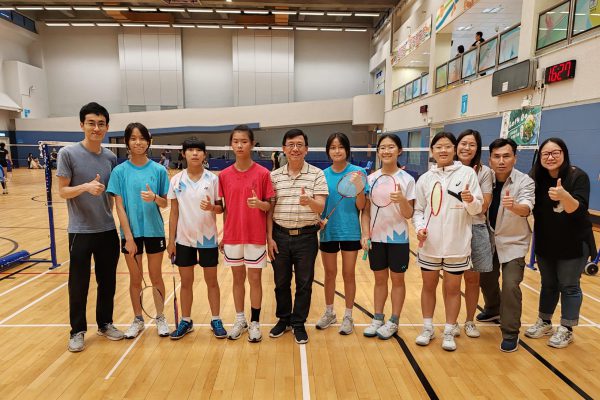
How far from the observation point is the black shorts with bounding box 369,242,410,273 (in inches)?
141

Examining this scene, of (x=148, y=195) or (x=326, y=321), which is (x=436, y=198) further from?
(x=148, y=195)

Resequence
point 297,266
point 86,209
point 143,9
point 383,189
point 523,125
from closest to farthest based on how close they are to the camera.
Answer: point 86,209, point 383,189, point 297,266, point 523,125, point 143,9

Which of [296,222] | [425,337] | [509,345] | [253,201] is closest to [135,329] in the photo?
[253,201]

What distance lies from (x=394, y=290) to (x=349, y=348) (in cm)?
74

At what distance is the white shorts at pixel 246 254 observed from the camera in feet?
11.8

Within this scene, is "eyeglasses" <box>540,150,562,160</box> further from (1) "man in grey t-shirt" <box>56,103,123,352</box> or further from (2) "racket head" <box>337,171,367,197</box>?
(1) "man in grey t-shirt" <box>56,103,123,352</box>

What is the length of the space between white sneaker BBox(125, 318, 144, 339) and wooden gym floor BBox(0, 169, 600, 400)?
76 mm

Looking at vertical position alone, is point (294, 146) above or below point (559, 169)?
above

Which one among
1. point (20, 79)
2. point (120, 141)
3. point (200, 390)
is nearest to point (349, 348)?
point (200, 390)

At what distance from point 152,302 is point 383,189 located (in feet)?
10.8

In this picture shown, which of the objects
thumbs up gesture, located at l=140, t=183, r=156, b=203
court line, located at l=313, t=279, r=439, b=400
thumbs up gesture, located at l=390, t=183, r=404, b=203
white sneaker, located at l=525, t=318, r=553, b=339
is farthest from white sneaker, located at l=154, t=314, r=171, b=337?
white sneaker, located at l=525, t=318, r=553, b=339

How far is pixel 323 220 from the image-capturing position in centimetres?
361

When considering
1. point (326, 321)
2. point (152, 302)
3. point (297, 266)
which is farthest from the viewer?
point (152, 302)

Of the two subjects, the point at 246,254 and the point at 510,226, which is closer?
the point at 510,226
